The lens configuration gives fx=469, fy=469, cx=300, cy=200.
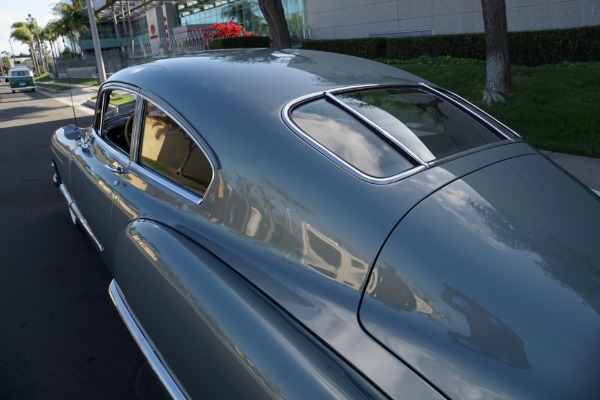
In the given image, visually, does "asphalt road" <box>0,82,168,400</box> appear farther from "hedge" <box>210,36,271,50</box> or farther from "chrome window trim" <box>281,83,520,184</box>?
"hedge" <box>210,36,271,50</box>

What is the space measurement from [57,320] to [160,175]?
159cm

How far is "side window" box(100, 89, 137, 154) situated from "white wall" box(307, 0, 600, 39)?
13.4 m

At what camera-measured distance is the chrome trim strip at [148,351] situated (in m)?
1.86

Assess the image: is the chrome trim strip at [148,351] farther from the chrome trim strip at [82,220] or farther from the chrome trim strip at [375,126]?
the chrome trim strip at [375,126]

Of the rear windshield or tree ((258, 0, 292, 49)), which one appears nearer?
tree ((258, 0, 292, 49))

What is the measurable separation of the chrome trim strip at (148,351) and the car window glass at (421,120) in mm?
1347

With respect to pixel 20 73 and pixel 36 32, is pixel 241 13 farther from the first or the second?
pixel 36 32

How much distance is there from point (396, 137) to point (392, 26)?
1888 cm

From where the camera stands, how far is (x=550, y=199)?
1.81 metres

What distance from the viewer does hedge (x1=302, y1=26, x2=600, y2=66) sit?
11.1 metres

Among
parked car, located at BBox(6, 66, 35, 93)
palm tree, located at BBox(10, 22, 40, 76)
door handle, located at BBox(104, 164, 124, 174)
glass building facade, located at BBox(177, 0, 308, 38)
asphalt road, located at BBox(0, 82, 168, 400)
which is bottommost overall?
asphalt road, located at BBox(0, 82, 168, 400)

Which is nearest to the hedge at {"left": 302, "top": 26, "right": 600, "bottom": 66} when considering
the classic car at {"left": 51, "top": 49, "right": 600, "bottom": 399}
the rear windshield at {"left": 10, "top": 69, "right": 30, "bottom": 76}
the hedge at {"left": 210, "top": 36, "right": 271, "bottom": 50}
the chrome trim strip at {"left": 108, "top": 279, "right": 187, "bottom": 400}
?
the hedge at {"left": 210, "top": 36, "right": 271, "bottom": 50}

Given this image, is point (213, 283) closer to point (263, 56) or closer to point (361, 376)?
point (361, 376)

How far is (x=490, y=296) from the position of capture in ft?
4.45
